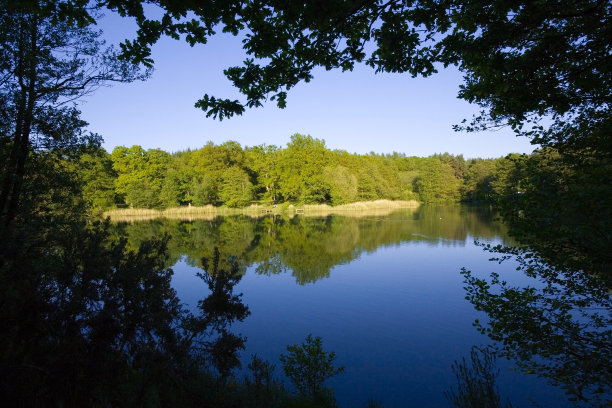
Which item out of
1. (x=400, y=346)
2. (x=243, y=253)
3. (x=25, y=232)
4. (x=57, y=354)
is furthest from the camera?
(x=243, y=253)

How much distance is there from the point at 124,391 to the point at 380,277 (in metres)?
13.3

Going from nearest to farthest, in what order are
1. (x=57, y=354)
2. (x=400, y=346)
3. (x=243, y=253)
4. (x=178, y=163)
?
(x=57, y=354)
(x=400, y=346)
(x=243, y=253)
(x=178, y=163)

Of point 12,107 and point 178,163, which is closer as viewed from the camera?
point 12,107

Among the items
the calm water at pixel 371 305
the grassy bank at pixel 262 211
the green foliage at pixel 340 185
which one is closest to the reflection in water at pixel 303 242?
the calm water at pixel 371 305

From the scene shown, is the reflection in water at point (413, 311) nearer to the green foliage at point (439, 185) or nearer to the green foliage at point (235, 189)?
the green foliage at point (235, 189)

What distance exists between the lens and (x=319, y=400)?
18.4ft

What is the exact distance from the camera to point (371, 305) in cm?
1205

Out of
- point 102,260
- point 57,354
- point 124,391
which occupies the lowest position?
point 124,391

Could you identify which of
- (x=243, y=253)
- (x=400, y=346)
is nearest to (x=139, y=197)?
(x=243, y=253)

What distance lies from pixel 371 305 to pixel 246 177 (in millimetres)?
49343

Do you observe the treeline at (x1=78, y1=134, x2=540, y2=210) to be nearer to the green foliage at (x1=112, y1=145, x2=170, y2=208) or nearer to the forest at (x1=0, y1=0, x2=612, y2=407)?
the green foliage at (x1=112, y1=145, x2=170, y2=208)

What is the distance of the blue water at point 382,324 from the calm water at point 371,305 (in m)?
0.03

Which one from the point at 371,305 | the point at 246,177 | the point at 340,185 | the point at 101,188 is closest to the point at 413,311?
the point at 371,305

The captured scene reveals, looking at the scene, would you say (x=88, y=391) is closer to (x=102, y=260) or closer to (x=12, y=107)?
(x=102, y=260)
